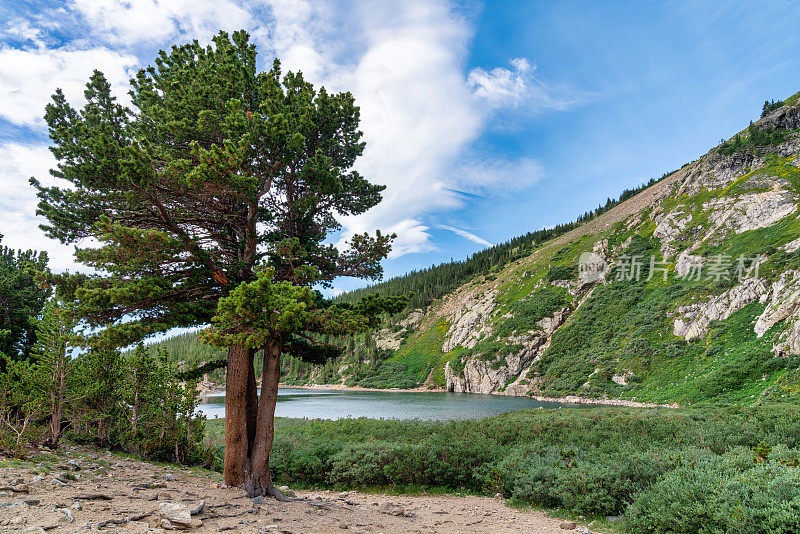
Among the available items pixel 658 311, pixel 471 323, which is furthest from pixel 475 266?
pixel 658 311

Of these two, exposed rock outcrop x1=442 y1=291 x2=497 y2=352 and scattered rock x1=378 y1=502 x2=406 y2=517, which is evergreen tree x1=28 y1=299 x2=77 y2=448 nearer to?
scattered rock x1=378 y1=502 x2=406 y2=517

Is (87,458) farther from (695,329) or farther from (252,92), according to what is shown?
(695,329)

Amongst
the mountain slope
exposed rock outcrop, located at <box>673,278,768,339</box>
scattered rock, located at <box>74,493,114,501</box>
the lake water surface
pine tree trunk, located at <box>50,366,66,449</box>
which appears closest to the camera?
scattered rock, located at <box>74,493,114,501</box>

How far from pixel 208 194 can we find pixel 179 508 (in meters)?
6.94

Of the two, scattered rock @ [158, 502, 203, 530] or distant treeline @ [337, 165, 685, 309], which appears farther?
distant treeline @ [337, 165, 685, 309]

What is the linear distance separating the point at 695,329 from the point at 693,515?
56.1m

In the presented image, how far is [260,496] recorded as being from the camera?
29.7 ft

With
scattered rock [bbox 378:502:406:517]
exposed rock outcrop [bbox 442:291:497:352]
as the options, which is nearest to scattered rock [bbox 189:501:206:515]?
scattered rock [bbox 378:502:406:517]

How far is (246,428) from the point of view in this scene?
32.9ft

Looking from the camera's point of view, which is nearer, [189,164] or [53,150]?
[189,164]

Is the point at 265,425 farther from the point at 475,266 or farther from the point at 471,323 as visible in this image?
the point at 475,266

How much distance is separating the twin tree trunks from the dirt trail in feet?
1.63

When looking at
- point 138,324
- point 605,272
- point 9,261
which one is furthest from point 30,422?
point 605,272

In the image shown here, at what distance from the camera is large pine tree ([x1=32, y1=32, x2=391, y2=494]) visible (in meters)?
8.75
